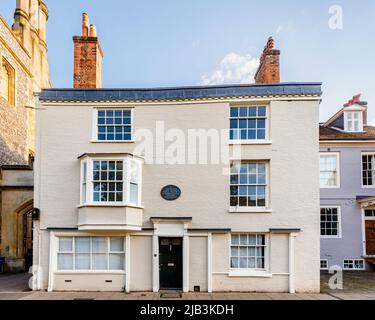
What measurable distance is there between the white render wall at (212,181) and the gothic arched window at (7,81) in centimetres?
1263

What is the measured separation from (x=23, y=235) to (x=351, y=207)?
774 inches

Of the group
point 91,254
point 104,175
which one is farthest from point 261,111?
point 91,254

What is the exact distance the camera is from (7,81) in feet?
79.3

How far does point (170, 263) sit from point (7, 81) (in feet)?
66.9

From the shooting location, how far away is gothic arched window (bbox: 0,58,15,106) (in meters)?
23.3

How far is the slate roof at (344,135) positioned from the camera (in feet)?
62.1

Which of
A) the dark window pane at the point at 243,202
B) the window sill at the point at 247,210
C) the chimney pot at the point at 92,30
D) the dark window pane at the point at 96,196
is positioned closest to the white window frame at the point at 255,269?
the window sill at the point at 247,210

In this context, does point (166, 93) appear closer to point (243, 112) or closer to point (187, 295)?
point (243, 112)

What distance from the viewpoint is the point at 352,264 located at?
1847 cm

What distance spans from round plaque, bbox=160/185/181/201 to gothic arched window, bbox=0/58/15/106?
17.2 meters

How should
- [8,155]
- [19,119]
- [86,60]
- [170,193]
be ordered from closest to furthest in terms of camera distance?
[170,193]
[86,60]
[8,155]
[19,119]

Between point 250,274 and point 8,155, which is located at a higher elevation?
point 8,155

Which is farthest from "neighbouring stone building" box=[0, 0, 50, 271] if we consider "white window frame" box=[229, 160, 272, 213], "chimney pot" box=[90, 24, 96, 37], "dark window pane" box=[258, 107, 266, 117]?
"dark window pane" box=[258, 107, 266, 117]
